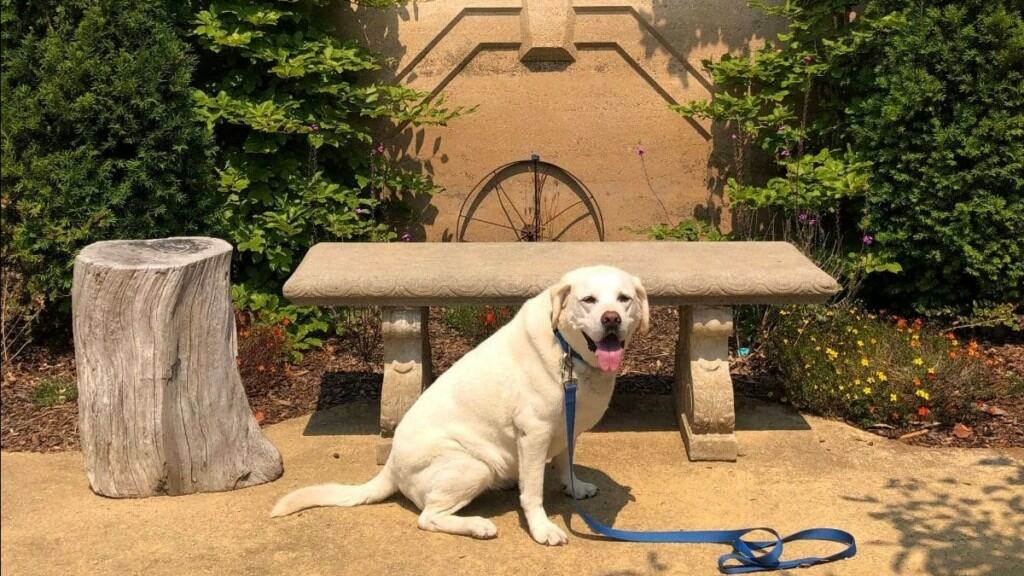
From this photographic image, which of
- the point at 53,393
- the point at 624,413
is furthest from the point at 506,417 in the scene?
the point at 53,393

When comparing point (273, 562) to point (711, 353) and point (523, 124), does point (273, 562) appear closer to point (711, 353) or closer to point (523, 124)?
point (711, 353)

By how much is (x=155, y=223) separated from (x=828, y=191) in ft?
15.2

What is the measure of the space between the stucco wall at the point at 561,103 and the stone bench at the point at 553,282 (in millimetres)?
2505

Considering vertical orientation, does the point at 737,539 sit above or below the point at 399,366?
below

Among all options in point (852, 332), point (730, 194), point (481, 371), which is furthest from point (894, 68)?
point (481, 371)

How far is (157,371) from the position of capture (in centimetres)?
477

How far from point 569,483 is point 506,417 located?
2.28 feet

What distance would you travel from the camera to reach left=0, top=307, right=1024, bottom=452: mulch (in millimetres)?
5812

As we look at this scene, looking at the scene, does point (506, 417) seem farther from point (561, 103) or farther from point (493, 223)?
point (561, 103)

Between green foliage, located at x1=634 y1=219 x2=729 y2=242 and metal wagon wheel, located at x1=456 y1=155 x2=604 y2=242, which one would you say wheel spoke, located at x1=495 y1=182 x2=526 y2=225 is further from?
green foliage, located at x1=634 y1=219 x2=729 y2=242

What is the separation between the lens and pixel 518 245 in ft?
20.1

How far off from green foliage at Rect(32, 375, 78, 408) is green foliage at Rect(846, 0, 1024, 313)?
214 inches

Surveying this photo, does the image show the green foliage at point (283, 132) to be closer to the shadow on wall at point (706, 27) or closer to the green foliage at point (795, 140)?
the shadow on wall at point (706, 27)

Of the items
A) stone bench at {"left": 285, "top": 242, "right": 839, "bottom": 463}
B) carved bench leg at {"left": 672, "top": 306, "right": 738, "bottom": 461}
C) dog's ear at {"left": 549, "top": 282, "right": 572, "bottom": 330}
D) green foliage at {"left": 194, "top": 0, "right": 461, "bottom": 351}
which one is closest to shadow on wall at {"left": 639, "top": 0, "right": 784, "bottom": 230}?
green foliage at {"left": 194, "top": 0, "right": 461, "bottom": 351}
